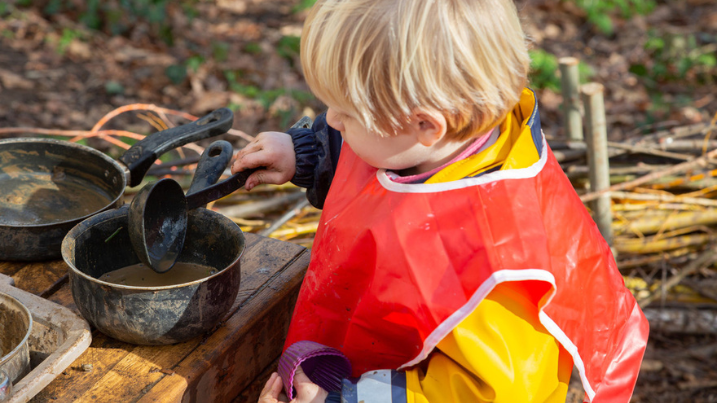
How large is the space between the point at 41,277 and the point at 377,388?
81 cm

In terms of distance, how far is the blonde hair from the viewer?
1.00 metres

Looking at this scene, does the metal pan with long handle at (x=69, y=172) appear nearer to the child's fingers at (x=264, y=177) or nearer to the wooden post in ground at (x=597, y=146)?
the child's fingers at (x=264, y=177)

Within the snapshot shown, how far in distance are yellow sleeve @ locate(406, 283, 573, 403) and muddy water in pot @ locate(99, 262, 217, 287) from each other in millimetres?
534

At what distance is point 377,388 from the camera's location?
1.15m

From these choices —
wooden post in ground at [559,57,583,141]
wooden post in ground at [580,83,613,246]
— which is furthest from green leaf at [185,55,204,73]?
wooden post in ground at [580,83,613,246]

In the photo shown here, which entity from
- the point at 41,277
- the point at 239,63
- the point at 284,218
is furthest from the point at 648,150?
the point at 239,63

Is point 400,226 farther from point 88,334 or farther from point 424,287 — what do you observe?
point 88,334

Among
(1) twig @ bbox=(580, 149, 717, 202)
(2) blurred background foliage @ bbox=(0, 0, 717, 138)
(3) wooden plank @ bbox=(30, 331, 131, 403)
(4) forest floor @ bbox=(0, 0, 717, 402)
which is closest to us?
(3) wooden plank @ bbox=(30, 331, 131, 403)

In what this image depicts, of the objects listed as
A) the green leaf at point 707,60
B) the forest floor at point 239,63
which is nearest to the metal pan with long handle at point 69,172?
the forest floor at point 239,63

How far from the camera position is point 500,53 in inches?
41.1

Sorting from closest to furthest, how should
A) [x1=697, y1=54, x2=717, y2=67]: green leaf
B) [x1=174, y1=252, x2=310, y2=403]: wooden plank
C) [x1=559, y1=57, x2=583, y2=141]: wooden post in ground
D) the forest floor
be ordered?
[x1=174, y1=252, x2=310, y2=403]: wooden plank → [x1=559, y1=57, x2=583, y2=141]: wooden post in ground → the forest floor → [x1=697, y1=54, x2=717, y2=67]: green leaf

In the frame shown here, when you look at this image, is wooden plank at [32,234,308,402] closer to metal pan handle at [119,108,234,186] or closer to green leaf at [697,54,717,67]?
metal pan handle at [119,108,234,186]

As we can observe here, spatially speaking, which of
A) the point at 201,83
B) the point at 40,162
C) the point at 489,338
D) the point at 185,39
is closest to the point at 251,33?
the point at 185,39

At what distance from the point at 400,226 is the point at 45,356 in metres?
0.69
